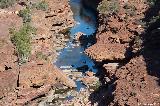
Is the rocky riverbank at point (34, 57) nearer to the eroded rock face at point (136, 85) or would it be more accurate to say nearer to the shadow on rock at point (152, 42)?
the eroded rock face at point (136, 85)

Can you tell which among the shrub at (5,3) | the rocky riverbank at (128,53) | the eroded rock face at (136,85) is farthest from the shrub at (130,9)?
the shrub at (5,3)

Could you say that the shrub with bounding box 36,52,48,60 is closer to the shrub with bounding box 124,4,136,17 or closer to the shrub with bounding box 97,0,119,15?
the shrub with bounding box 97,0,119,15

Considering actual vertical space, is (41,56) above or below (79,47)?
above

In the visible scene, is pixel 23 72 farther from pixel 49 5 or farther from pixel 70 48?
pixel 49 5

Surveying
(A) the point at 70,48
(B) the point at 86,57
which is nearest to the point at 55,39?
(A) the point at 70,48

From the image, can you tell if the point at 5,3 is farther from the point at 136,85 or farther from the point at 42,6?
the point at 136,85

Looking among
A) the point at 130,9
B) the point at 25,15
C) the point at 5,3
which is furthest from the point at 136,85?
the point at 5,3
